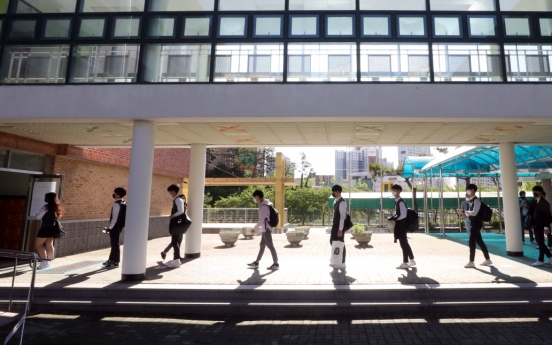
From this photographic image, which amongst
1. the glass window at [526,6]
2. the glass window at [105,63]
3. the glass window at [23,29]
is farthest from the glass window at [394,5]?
the glass window at [23,29]

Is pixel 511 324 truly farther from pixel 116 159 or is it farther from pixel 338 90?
pixel 116 159

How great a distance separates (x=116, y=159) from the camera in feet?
39.4

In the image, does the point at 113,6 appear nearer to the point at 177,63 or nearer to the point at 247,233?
the point at 177,63

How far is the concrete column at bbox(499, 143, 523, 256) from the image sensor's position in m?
9.11

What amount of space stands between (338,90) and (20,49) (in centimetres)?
721

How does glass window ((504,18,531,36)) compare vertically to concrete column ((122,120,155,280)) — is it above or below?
above

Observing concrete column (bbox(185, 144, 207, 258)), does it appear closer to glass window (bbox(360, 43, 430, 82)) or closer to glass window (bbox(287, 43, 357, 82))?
glass window (bbox(287, 43, 357, 82))

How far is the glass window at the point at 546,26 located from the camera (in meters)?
7.12

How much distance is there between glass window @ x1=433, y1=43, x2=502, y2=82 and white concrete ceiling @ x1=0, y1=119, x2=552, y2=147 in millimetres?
984

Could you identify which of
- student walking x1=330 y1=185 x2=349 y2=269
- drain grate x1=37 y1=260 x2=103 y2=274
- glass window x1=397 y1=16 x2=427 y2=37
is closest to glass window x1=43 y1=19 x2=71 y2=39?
drain grate x1=37 y1=260 x2=103 y2=274

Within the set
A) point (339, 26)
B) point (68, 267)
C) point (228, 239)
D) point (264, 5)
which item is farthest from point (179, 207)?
point (339, 26)

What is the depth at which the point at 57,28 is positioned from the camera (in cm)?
741

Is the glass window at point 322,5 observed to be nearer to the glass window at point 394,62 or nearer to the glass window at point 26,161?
the glass window at point 394,62

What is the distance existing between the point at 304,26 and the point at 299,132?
8.02 feet
